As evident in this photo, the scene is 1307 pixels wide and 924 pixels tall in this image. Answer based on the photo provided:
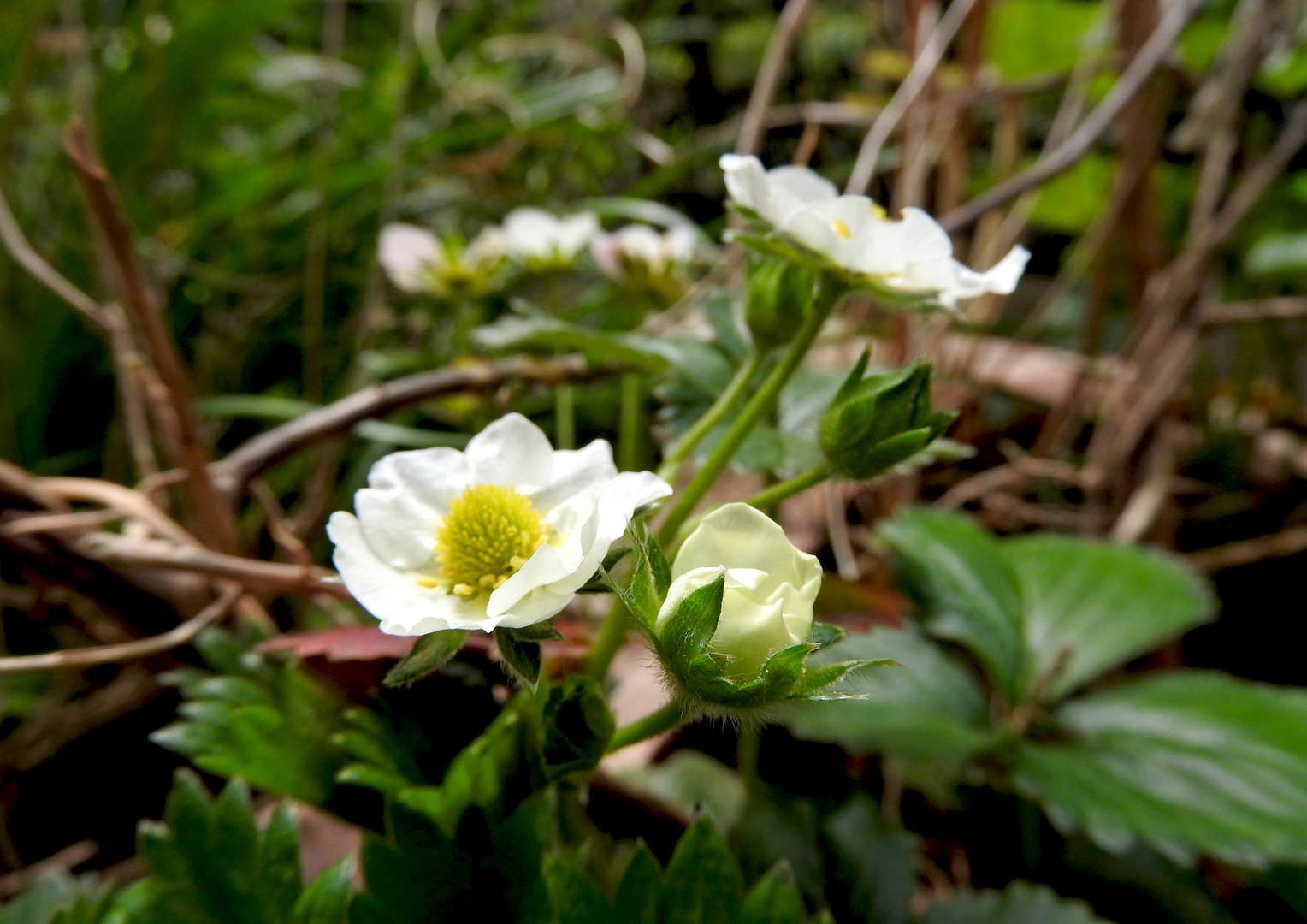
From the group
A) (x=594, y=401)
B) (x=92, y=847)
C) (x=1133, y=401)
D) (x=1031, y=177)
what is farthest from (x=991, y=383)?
(x=92, y=847)

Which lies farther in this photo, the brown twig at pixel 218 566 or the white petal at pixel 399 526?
the brown twig at pixel 218 566

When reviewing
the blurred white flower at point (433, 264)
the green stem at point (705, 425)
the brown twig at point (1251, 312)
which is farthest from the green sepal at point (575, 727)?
the brown twig at point (1251, 312)

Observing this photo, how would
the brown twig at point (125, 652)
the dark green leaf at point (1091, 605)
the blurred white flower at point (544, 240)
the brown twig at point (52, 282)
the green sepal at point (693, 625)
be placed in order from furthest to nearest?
the blurred white flower at point (544, 240), the dark green leaf at point (1091, 605), the brown twig at point (52, 282), the brown twig at point (125, 652), the green sepal at point (693, 625)

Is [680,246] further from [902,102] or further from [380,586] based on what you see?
[380,586]

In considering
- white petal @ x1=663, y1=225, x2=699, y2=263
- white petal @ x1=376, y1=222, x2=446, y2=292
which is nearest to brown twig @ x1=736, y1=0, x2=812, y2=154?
white petal @ x1=663, y1=225, x2=699, y2=263

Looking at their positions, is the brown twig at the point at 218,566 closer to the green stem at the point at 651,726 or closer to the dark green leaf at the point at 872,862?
the green stem at the point at 651,726

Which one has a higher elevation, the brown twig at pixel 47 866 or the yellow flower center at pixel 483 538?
the yellow flower center at pixel 483 538

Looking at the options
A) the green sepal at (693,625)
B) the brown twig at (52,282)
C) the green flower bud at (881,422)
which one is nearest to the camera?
the green sepal at (693,625)

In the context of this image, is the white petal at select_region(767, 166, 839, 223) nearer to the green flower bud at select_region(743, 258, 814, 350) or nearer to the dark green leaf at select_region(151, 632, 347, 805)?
the green flower bud at select_region(743, 258, 814, 350)
